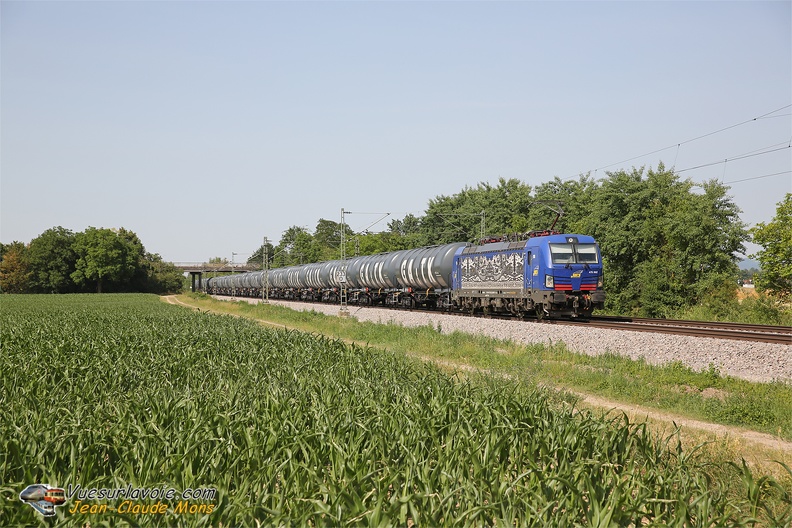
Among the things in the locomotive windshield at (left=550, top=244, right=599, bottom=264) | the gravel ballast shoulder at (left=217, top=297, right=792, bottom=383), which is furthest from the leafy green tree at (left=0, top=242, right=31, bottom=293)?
the gravel ballast shoulder at (left=217, top=297, right=792, bottom=383)

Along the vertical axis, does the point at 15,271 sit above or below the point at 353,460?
above

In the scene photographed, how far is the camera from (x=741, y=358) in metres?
17.0

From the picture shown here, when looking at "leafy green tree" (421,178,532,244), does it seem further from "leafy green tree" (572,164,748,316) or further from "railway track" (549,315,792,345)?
"railway track" (549,315,792,345)

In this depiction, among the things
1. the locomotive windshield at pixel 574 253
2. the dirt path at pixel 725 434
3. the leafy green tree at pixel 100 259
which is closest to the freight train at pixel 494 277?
the locomotive windshield at pixel 574 253

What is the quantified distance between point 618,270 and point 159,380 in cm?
3770

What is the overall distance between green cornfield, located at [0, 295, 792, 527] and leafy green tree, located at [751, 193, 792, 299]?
3334 cm

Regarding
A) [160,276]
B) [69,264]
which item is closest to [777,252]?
[69,264]

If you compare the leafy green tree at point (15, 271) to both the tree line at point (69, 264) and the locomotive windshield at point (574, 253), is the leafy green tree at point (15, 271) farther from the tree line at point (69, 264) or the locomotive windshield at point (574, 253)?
the locomotive windshield at point (574, 253)

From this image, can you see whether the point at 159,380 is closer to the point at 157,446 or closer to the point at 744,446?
the point at 157,446

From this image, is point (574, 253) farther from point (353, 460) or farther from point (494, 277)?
point (353, 460)

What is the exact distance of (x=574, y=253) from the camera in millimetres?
28625

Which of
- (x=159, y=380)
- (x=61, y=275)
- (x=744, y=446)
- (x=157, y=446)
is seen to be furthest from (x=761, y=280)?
(x=61, y=275)

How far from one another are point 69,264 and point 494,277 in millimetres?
108836

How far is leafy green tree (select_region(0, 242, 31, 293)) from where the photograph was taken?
119750mm
